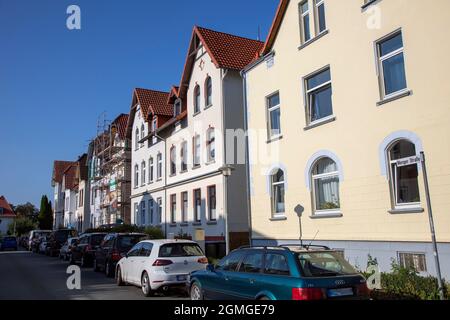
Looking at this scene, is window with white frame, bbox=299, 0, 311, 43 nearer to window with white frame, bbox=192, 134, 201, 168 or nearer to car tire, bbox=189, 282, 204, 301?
car tire, bbox=189, 282, 204, 301

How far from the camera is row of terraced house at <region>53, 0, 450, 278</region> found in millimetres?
12008

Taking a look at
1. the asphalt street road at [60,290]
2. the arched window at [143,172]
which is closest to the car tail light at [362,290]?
the asphalt street road at [60,290]

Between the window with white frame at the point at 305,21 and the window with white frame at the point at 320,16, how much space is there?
0.53 meters

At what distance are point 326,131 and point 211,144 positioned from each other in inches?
408

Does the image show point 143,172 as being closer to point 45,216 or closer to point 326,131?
point 326,131

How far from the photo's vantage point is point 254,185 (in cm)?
1936

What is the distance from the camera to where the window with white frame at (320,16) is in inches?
638

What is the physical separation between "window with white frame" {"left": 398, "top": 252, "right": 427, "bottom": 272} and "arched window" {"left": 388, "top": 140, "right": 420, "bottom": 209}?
1.34 m

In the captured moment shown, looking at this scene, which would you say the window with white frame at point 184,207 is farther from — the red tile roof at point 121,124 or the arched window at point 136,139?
the red tile roof at point 121,124

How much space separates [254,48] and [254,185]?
33.3 feet

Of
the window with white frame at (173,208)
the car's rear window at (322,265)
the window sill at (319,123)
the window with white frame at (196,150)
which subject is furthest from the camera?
the window with white frame at (173,208)

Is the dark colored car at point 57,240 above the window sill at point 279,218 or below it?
below

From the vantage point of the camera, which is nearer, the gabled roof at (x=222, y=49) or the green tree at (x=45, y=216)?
the gabled roof at (x=222, y=49)
